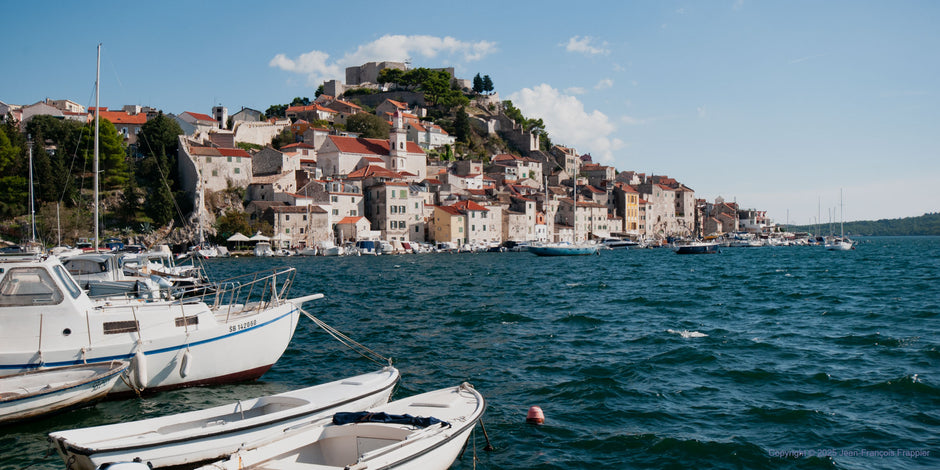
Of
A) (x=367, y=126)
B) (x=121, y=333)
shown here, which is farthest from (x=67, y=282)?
(x=367, y=126)

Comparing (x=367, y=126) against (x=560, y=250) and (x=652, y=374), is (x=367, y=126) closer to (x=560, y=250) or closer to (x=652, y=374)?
(x=560, y=250)

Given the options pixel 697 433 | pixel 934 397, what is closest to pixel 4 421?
pixel 697 433

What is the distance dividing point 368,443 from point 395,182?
6207cm

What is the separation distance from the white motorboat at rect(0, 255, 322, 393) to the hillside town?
162 ft

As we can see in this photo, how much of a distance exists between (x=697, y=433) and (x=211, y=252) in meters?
52.8

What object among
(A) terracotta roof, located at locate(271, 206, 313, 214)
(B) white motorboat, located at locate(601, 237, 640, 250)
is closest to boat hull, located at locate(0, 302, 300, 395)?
(A) terracotta roof, located at locate(271, 206, 313, 214)

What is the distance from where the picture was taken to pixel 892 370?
12562 mm

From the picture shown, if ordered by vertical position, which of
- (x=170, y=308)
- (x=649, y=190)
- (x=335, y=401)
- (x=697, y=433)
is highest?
(x=649, y=190)

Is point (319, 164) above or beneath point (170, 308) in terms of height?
above

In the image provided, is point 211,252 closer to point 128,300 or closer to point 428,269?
point 428,269

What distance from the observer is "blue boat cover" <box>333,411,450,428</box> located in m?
7.26

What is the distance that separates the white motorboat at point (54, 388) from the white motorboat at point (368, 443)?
419cm

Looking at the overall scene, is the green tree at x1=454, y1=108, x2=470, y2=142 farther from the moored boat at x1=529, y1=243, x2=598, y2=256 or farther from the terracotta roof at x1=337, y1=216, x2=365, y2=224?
the moored boat at x1=529, y1=243, x2=598, y2=256

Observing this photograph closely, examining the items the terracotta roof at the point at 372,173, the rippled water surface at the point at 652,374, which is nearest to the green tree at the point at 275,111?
the terracotta roof at the point at 372,173
